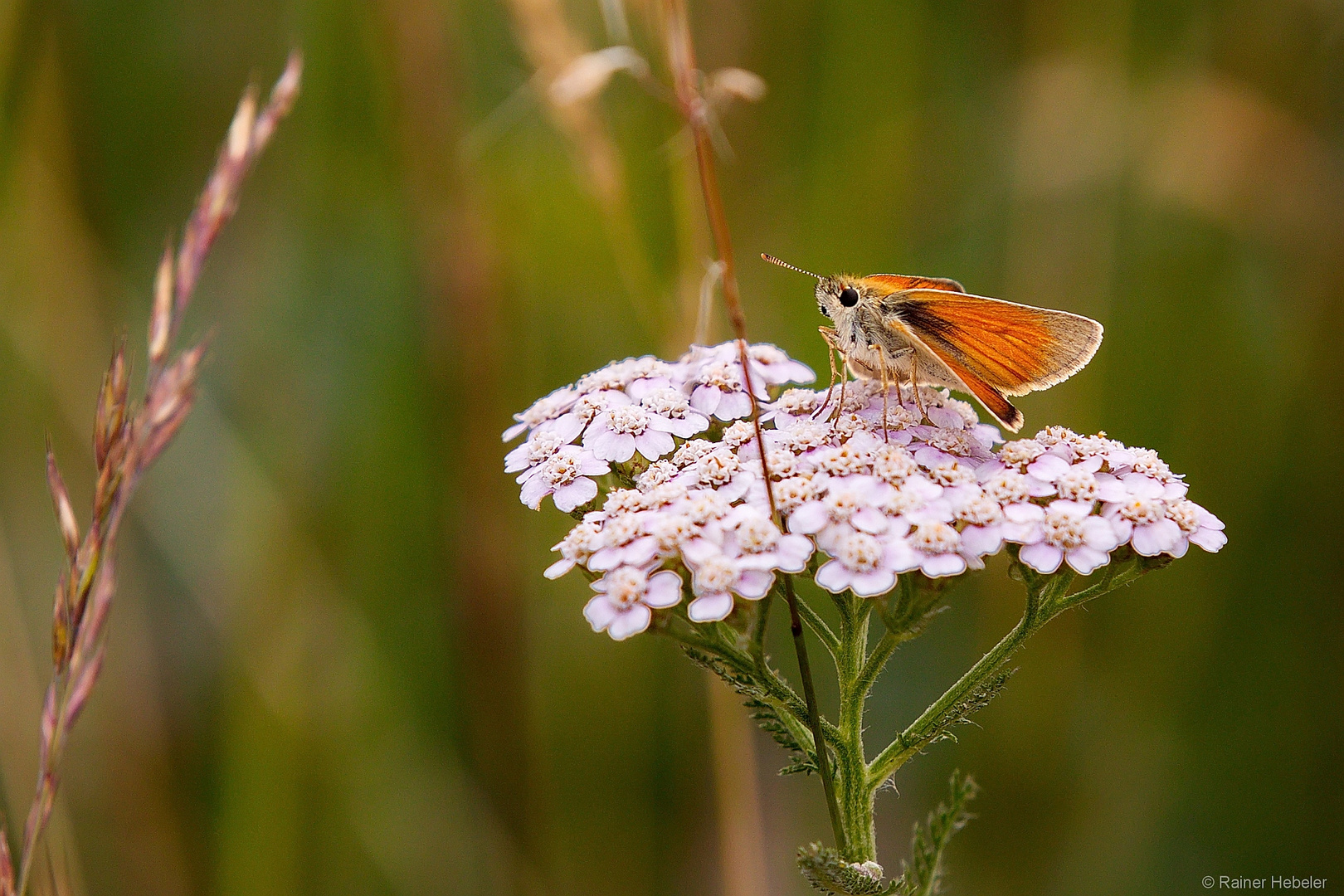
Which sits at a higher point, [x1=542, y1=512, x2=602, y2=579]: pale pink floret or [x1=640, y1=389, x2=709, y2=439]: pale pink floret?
[x1=640, y1=389, x2=709, y2=439]: pale pink floret

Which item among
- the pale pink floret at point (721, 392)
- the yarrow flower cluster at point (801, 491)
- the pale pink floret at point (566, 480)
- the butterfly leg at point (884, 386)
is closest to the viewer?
the yarrow flower cluster at point (801, 491)

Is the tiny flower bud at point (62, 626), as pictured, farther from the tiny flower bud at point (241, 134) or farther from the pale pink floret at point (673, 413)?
the pale pink floret at point (673, 413)

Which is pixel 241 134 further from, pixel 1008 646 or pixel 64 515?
pixel 1008 646

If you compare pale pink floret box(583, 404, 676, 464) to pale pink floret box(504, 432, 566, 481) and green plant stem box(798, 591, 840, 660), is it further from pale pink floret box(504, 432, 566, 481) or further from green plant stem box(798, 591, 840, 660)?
green plant stem box(798, 591, 840, 660)

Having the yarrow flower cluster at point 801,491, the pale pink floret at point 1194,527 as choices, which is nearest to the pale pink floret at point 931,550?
the yarrow flower cluster at point 801,491

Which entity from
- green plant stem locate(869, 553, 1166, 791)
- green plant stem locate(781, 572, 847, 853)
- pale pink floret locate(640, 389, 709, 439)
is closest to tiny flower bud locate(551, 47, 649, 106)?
pale pink floret locate(640, 389, 709, 439)

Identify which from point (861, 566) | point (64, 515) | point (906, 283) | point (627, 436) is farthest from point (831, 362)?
point (64, 515)

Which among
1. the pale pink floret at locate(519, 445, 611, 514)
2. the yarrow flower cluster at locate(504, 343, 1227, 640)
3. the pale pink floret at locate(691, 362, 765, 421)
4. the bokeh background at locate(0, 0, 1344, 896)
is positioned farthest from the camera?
the bokeh background at locate(0, 0, 1344, 896)
